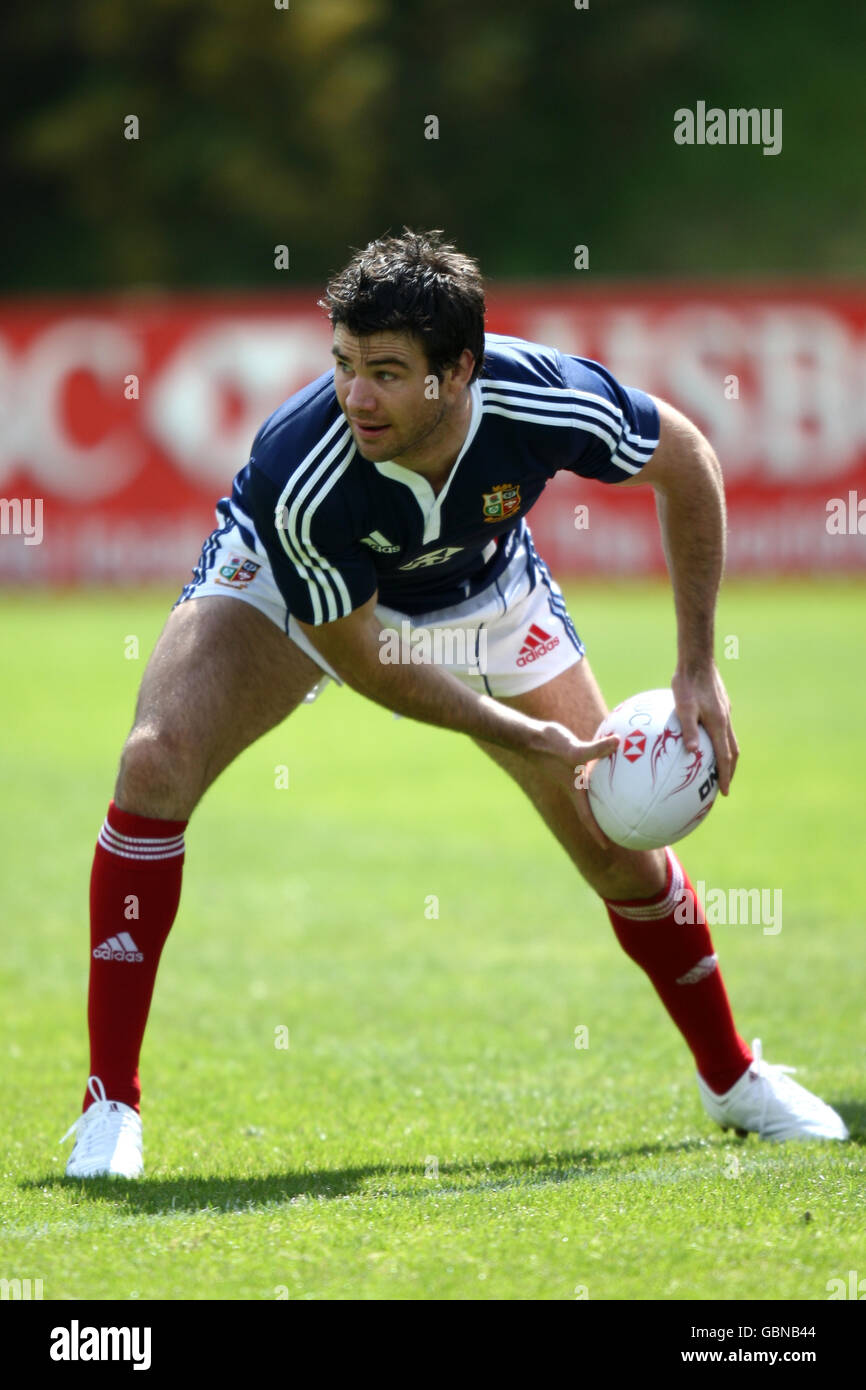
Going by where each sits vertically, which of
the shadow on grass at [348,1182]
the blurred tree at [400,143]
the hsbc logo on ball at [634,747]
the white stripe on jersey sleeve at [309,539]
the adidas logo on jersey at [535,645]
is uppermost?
the blurred tree at [400,143]

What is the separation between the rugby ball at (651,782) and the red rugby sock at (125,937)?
1.09 metres

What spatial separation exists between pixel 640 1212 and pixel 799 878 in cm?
450

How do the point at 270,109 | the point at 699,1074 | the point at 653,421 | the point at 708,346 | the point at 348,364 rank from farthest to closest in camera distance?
the point at 270,109 → the point at 708,346 → the point at 699,1074 → the point at 653,421 → the point at 348,364

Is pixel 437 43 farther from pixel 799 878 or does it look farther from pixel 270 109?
pixel 799 878

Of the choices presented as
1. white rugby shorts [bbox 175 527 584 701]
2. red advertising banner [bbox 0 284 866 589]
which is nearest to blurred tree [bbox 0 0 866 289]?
red advertising banner [bbox 0 284 866 589]

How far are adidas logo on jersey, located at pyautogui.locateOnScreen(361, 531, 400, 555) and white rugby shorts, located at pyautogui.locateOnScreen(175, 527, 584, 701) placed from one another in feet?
0.89

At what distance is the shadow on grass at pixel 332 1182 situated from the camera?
12.8ft

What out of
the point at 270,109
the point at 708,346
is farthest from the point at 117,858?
the point at 270,109

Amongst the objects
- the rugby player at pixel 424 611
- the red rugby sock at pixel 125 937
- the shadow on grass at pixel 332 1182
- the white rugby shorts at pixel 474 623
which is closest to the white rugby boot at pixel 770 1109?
the rugby player at pixel 424 611

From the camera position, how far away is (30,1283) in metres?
3.28

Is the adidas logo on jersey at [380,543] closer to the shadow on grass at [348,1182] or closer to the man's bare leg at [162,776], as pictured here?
the man's bare leg at [162,776]

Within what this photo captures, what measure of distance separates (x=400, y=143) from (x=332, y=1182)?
31591mm

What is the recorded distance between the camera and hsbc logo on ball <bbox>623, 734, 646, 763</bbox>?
4.29m

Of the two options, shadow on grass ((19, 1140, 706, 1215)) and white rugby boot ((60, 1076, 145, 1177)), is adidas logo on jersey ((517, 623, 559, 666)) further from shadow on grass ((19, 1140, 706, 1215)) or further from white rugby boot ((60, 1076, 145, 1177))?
white rugby boot ((60, 1076, 145, 1177))
